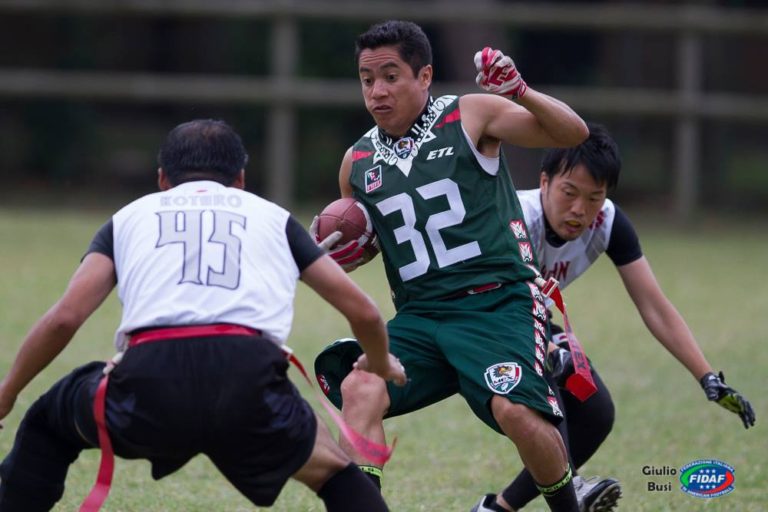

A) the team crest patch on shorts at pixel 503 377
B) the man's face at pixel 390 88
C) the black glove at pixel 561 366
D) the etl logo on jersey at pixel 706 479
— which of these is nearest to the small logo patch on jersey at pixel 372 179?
the man's face at pixel 390 88

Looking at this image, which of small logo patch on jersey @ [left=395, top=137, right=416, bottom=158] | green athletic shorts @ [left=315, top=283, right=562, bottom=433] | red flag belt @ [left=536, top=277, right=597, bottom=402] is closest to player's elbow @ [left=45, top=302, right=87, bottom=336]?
green athletic shorts @ [left=315, top=283, right=562, bottom=433]

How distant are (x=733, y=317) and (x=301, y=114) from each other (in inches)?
422

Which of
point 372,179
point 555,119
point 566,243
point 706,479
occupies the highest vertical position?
point 555,119

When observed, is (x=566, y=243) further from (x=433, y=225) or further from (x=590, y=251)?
(x=433, y=225)

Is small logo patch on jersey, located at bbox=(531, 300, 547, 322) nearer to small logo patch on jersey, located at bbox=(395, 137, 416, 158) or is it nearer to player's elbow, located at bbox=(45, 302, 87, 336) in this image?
small logo patch on jersey, located at bbox=(395, 137, 416, 158)

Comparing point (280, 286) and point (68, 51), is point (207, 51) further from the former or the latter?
point (280, 286)

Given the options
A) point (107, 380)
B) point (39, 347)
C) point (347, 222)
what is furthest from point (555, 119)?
point (39, 347)

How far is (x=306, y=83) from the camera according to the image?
52.5 ft

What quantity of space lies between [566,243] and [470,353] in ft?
3.10

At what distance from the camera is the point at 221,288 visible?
3539mm

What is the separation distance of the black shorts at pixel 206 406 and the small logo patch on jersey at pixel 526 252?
129 centimetres

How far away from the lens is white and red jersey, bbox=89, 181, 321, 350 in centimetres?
353

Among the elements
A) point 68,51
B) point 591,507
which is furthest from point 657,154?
point 591,507

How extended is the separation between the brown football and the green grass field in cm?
115
